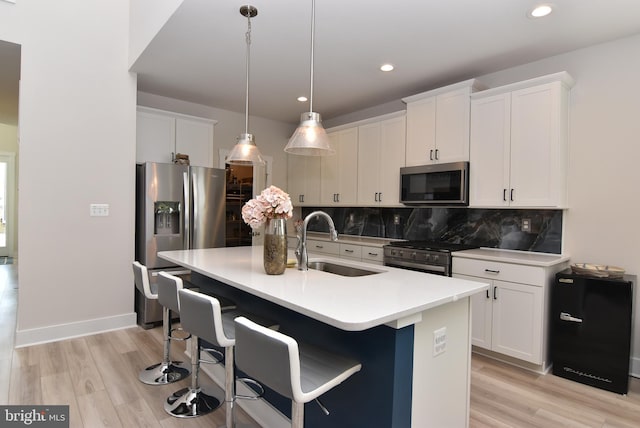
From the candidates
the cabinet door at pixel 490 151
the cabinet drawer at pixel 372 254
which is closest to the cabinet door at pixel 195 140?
the cabinet drawer at pixel 372 254

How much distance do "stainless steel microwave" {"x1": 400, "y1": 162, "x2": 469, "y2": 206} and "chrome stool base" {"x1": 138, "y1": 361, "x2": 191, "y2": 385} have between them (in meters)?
2.72

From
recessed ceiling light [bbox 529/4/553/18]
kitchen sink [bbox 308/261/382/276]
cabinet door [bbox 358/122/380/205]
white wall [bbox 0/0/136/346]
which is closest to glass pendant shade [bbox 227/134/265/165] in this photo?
kitchen sink [bbox 308/261/382/276]

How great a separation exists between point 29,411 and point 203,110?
12.5ft

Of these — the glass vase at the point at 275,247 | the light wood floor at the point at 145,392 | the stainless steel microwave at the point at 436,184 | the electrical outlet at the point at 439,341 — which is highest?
the stainless steel microwave at the point at 436,184

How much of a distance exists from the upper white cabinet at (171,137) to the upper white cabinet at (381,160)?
1.96 metres

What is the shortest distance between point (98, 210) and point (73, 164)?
0.48m

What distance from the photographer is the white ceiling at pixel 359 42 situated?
2.44m

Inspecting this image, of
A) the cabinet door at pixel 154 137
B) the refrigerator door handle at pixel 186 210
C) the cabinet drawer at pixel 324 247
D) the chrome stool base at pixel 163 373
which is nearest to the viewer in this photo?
the chrome stool base at pixel 163 373

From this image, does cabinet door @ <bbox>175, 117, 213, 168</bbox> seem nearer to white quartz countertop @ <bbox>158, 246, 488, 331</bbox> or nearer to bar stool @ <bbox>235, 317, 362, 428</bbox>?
white quartz countertop @ <bbox>158, 246, 488, 331</bbox>

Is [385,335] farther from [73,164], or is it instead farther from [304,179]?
[304,179]

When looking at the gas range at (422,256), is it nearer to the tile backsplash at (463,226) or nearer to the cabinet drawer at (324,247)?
the tile backsplash at (463,226)

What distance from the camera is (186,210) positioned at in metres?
3.97

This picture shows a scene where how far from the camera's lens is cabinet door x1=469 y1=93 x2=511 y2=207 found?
321 cm

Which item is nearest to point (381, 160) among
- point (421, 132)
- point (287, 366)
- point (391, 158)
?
point (391, 158)
